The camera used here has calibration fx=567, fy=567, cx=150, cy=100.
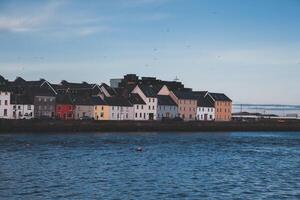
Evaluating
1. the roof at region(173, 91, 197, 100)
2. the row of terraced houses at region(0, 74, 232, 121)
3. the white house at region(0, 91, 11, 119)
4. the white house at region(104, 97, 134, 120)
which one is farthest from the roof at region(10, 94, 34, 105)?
the roof at region(173, 91, 197, 100)

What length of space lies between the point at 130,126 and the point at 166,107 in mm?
32881

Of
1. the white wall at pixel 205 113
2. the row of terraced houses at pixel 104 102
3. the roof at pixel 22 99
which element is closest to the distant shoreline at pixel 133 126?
the row of terraced houses at pixel 104 102

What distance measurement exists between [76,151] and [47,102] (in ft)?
196

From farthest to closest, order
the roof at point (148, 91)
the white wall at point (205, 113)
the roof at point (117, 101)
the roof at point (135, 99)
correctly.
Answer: the white wall at point (205, 113) < the roof at point (148, 91) < the roof at point (135, 99) < the roof at point (117, 101)

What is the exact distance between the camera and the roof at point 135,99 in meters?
127

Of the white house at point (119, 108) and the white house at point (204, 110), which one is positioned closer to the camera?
the white house at point (119, 108)

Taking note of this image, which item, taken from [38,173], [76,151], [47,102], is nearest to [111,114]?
[47,102]

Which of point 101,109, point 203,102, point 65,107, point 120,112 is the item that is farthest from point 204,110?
point 65,107

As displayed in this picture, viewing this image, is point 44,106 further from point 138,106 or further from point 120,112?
point 138,106

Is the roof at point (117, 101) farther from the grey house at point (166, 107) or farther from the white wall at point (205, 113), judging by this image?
the white wall at point (205, 113)

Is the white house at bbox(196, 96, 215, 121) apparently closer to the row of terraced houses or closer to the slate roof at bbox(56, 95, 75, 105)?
the row of terraced houses

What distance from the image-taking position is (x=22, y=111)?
108 metres

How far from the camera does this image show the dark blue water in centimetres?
2956

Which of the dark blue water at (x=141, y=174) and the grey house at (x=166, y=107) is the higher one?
the grey house at (x=166, y=107)
